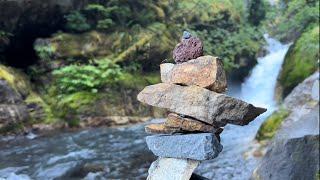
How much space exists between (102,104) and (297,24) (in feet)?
20.5

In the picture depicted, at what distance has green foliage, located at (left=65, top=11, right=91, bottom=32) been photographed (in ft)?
47.9

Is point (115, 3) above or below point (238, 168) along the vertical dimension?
above

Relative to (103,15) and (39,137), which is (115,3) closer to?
(103,15)

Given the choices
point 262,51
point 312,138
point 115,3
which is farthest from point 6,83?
point 262,51

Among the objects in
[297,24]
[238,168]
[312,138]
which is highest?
[297,24]

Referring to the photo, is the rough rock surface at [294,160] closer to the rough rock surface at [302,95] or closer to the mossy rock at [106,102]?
the rough rock surface at [302,95]

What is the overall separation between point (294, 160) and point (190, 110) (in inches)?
125

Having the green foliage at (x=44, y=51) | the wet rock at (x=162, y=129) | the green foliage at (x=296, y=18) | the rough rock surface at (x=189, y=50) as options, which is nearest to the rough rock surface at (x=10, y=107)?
the green foliage at (x=44, y=51)

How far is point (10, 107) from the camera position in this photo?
38.0ft

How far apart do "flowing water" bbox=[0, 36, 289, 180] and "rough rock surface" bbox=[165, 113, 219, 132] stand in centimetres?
315

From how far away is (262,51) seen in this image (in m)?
16.4

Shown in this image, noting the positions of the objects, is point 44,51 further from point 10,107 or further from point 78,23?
point 10,107

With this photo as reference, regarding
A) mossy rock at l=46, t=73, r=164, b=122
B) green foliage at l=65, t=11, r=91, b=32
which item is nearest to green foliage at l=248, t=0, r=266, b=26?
mossy rock at l=46, t=73, r=164, b=122

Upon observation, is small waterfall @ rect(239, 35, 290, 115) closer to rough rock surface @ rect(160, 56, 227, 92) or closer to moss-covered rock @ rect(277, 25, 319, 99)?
moss-covered rock @ rect(277, 25, 319, 99)
